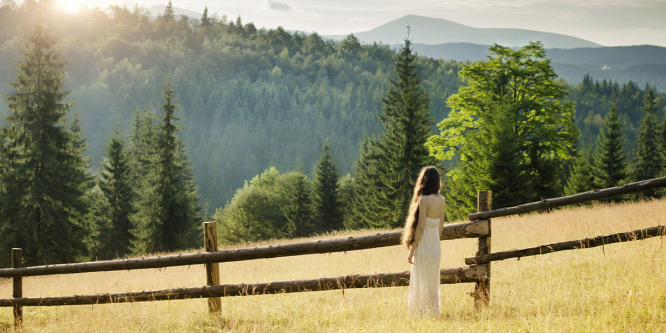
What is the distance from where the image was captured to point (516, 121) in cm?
2684

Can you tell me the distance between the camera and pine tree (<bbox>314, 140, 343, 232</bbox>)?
5128 centimetres

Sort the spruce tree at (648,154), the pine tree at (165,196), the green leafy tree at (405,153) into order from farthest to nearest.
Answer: the spruce tree at (648,154), the green leafy tree at (405,153), the pine tree at (165,196)

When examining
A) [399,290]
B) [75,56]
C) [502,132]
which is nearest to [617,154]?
[502,132]

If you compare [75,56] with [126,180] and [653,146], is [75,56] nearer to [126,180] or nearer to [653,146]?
[126,180]

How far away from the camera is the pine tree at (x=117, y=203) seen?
133 feet

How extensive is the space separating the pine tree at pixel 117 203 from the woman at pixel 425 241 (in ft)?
129

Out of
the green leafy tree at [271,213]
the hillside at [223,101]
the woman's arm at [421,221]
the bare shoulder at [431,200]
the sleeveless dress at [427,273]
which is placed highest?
the hillside at [223,101]

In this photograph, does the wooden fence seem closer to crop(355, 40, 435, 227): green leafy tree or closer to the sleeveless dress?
the sleeveless dress

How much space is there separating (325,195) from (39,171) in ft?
97.2

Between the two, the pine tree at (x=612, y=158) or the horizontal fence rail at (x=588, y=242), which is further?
the pine tree at (x=612, y=158)

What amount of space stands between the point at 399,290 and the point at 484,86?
23032 mm

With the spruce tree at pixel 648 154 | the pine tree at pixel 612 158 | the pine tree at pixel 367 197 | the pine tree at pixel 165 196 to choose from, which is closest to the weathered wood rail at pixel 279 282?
the pine tree at pixel 165 196

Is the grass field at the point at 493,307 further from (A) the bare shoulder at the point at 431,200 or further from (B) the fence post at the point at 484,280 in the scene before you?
(A) the bare shoulder at the point at 431,200

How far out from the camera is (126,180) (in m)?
41.5
